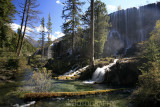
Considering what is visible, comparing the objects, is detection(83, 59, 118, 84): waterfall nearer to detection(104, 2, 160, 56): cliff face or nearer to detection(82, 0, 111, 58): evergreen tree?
detection(82, 0, 111, 58): evergreen tree

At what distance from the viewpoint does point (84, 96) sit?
523 cm

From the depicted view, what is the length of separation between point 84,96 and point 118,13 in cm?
3107


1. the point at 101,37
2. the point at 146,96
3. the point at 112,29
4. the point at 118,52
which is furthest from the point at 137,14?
the point at 146,96

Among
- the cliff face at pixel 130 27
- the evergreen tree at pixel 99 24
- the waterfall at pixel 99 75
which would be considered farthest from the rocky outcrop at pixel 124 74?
the cliff face at pixel 130 27

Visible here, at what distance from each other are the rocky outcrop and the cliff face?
51.4ft

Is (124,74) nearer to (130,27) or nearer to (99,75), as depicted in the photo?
(99,75)

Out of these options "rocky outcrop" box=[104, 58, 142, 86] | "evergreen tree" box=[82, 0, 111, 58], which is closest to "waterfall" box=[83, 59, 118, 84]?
"rocky outcrop" box=[104, 58, 142, 86]

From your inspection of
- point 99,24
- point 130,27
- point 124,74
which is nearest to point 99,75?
point 124,74

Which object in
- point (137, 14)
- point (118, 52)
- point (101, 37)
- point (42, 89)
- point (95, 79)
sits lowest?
point (95, 79)

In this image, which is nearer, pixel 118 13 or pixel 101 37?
pixel 101 37

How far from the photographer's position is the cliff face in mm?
25672

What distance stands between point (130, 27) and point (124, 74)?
909 inches

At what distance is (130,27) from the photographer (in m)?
28.2

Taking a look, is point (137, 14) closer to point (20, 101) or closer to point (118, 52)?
point (118, 52)
